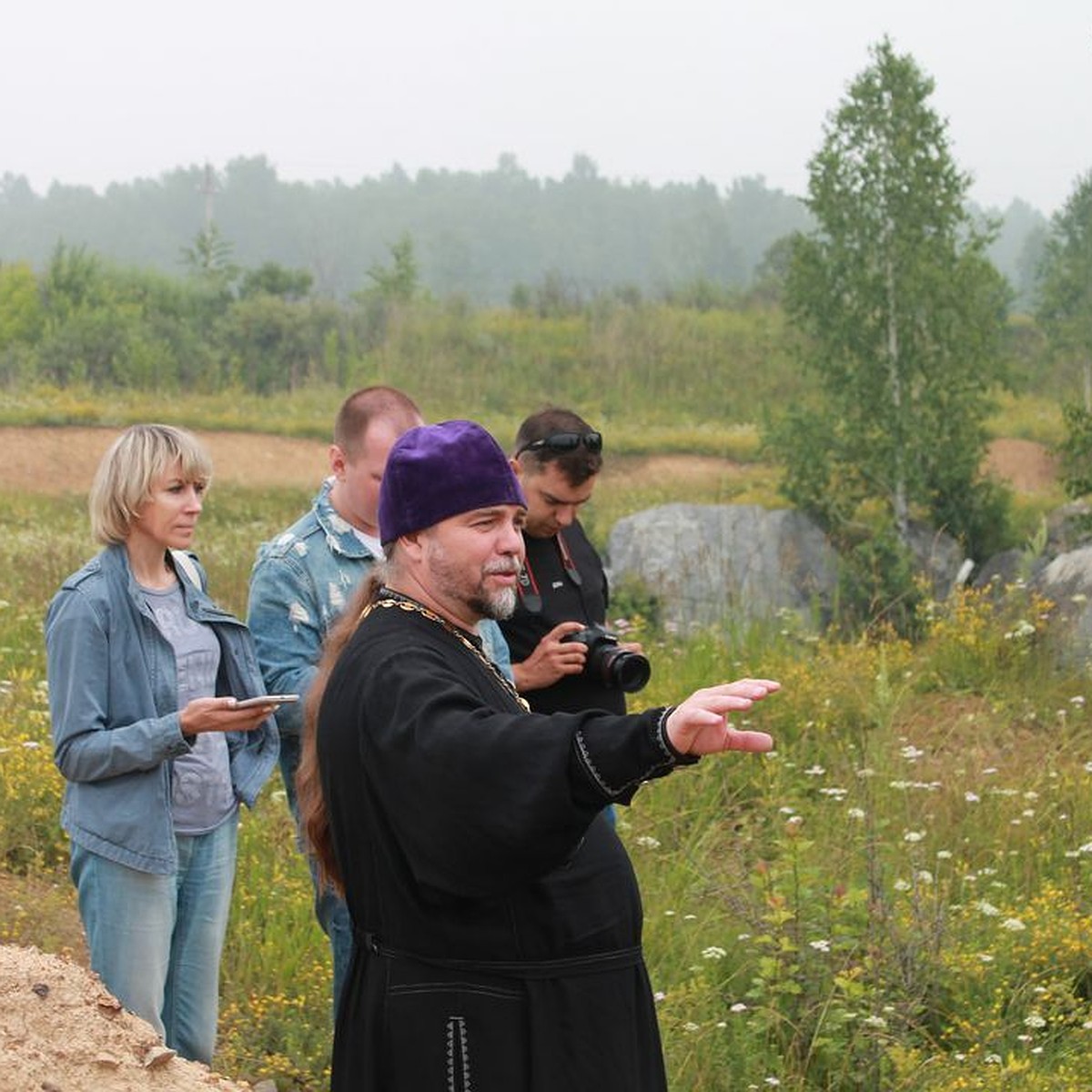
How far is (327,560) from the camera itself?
3.92m

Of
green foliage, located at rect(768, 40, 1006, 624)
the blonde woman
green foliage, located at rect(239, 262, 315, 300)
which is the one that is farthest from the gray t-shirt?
green foliage, located at rect(239, 262, 315, 300)

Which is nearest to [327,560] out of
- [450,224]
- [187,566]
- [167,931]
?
[187,566]

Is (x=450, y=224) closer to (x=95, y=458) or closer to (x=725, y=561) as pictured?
(x=95, y=458)

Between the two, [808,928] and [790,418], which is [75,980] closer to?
[808,928]

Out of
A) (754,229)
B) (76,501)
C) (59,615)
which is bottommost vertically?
(76,501)

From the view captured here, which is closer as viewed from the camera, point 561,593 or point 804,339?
point 561,593

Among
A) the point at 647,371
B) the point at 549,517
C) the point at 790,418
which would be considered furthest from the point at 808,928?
the point at 647,371

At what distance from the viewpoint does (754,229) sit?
156000 mm

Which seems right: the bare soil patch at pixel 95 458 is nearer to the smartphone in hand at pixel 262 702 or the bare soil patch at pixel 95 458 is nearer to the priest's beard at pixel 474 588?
the smartphone in hand at pixel 262 702

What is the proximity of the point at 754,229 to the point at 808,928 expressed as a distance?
15526cm

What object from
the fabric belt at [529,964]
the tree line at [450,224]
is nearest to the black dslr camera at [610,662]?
the fabric belt at [529,964]

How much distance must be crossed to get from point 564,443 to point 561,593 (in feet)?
1.33

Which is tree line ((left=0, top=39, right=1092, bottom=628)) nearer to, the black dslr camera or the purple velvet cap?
the black dslr camera

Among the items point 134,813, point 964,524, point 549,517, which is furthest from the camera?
point 964,524
